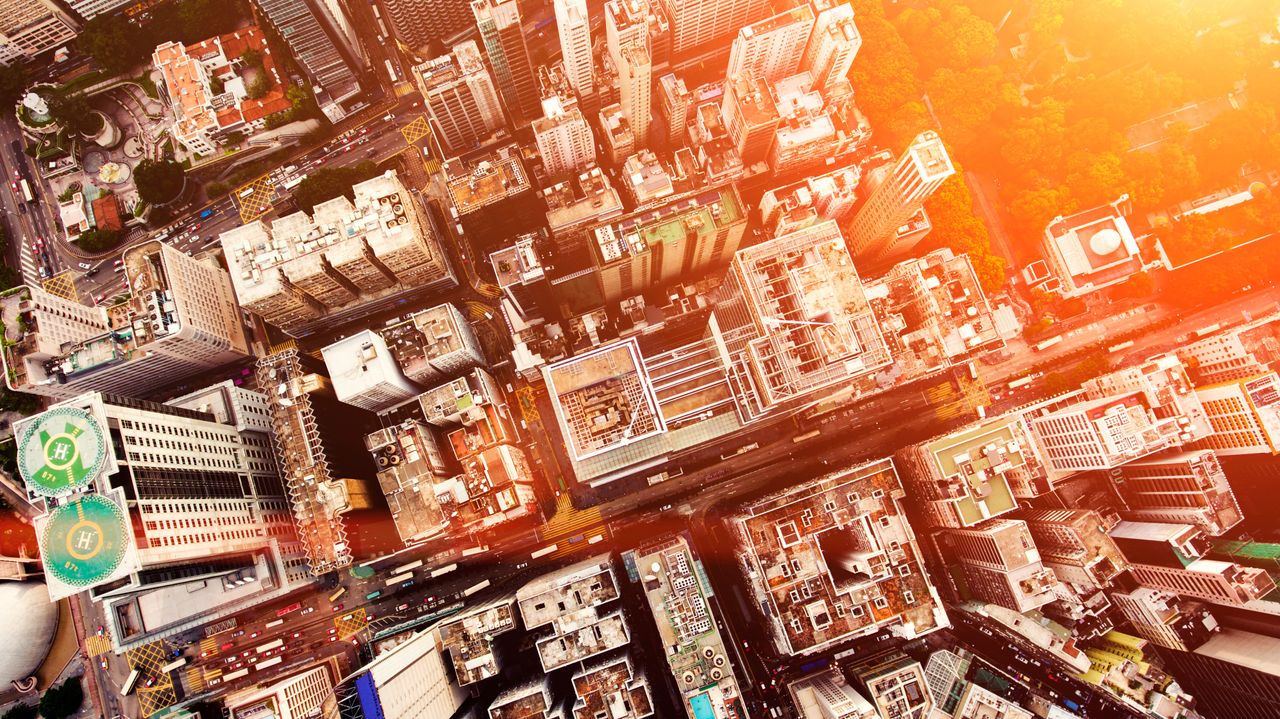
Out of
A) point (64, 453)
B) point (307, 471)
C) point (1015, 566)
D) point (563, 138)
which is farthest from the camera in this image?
point (563, 138)

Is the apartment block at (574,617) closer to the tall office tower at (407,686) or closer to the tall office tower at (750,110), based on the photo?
the tall office tower at (407,686)

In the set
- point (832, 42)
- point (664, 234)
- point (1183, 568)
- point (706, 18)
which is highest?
point (706, 18)

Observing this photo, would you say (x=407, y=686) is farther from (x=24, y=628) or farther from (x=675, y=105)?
(x=675, y=105)

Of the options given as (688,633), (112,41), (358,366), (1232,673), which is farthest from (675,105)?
(1232,673)

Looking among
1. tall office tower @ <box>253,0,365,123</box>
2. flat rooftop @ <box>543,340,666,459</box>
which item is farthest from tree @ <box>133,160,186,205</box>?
flat rooftop @ <box>543,340,666,459</box>

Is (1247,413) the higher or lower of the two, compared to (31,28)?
lower

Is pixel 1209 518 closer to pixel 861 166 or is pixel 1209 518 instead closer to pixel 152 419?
pixel 861 166
